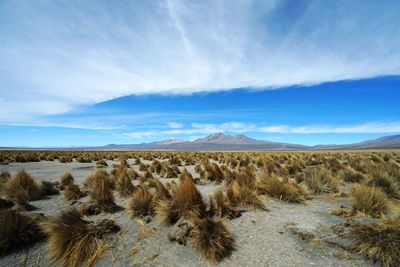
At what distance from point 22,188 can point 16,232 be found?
14.8 ft

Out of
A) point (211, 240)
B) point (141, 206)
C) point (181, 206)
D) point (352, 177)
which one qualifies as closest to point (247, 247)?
point (211, 240)

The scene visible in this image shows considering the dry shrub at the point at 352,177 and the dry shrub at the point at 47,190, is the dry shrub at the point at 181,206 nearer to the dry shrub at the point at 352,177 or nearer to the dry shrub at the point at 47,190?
the dry shrub at the point at 47,190

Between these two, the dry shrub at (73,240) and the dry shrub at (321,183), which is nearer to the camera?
the dry shrub at (73,240)

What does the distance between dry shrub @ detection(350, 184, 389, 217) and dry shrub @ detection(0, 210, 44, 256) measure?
25.0ft

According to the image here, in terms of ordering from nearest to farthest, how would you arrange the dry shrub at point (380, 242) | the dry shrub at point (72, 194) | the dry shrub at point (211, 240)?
the dry shrub at point (380, 242) < the dry shrub at point (211, 240) < the dry shrub at point (72, 194)

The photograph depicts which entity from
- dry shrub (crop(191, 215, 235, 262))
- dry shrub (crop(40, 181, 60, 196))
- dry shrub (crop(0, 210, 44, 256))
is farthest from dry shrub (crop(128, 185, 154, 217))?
dry shrub (crop(40, 181, 60, 196))

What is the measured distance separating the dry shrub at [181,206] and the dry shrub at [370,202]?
4.05 metres

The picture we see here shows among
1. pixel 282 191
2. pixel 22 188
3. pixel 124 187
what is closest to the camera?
pixel 282 191

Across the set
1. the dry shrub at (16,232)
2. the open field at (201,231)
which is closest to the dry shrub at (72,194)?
the open field at (201,231)

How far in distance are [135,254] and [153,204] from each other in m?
2.08

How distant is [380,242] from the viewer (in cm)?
466

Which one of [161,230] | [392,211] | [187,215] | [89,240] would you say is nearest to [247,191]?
[187,215]

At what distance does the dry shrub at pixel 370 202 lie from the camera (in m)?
6.75

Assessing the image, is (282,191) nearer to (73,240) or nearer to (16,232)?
(73,240)
